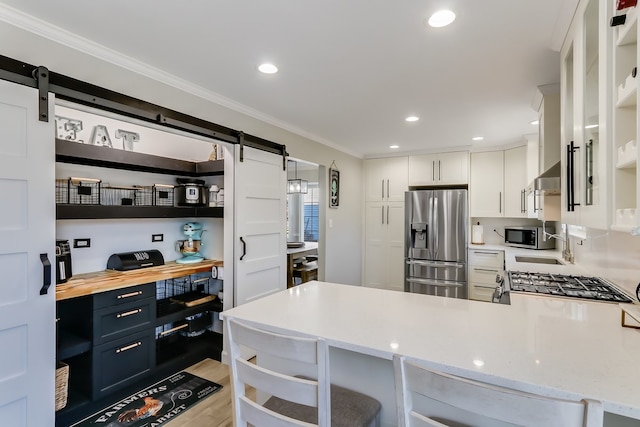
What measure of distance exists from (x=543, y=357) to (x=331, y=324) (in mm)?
748

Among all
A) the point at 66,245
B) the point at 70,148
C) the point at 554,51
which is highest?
the point at 554,51

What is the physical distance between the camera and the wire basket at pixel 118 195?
2770 mm

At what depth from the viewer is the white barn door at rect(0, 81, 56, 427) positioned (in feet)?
5.13

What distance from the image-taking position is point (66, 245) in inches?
94.1

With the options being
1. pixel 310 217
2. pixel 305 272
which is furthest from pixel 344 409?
pixel 310 217

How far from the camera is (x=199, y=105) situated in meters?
2.60

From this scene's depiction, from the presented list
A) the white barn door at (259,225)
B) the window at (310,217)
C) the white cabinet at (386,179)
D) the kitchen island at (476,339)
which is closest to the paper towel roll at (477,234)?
the white cabinet at (386,179)

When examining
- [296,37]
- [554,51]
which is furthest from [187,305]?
[554,51]

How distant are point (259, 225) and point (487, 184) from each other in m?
3.58

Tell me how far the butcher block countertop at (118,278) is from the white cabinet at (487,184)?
3847 mm

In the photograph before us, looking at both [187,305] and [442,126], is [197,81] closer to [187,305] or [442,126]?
[187,305]

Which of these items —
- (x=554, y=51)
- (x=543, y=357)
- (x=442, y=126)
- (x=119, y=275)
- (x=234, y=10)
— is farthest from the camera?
(x=442, y=126)

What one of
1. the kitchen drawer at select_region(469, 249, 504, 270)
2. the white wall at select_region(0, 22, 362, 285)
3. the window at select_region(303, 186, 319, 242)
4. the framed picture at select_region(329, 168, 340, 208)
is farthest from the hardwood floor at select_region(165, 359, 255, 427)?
the window at select_region(303, 186, 319, 242)

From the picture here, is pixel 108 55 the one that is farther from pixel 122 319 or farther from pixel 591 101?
pixel 591 101
